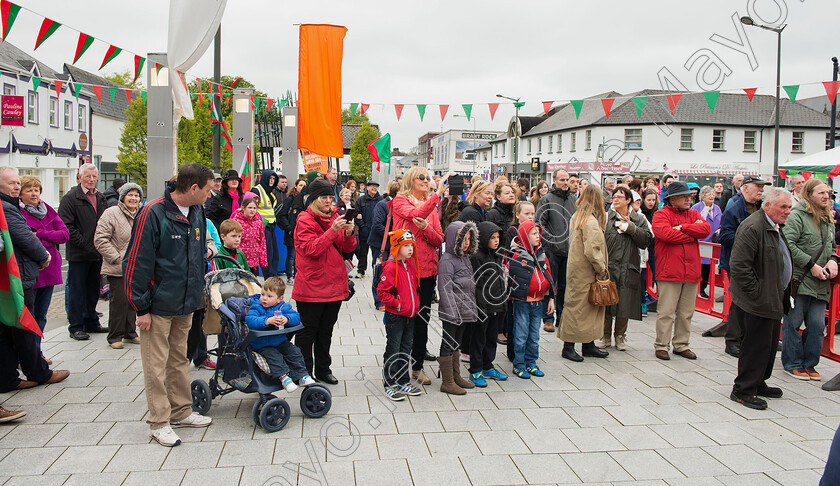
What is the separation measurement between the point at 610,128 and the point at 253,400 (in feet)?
133

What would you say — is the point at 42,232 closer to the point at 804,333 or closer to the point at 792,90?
the point at 804,333

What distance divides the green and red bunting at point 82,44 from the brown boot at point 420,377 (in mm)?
6938

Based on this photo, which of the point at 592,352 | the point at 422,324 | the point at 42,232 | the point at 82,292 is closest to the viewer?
the point at 422,324

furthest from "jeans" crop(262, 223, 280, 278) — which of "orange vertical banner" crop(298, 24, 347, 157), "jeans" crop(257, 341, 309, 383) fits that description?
"jeans" crop(257, 341, 309, 383)

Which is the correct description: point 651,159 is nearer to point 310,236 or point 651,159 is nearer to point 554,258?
point 554,258

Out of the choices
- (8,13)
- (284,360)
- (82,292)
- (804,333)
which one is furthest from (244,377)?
(804,333)

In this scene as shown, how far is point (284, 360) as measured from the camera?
15.2 feet

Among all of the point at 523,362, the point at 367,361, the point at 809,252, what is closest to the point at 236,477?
the point at 367,361

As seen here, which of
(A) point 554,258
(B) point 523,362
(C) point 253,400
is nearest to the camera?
A: (C) point 253,400

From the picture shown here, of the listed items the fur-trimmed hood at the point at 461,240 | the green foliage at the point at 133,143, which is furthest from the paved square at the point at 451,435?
the green foliage at the point at 133,143

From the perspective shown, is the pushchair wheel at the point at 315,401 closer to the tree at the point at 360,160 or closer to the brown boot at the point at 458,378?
the brown boot at the point at 458,378

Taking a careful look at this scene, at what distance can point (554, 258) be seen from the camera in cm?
783

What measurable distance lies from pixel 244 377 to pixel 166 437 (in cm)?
73

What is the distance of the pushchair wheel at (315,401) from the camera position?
462cm
